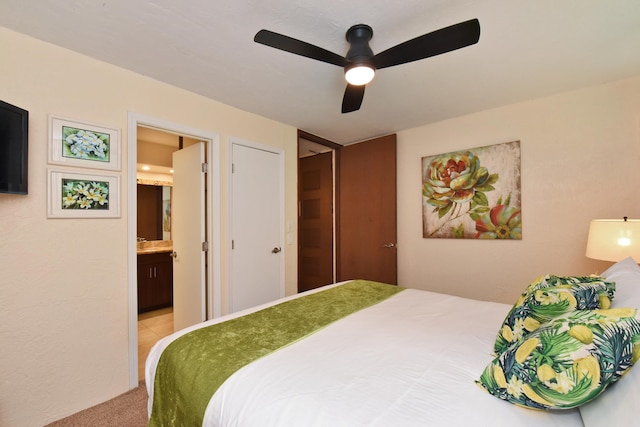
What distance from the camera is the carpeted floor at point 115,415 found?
1.70 m

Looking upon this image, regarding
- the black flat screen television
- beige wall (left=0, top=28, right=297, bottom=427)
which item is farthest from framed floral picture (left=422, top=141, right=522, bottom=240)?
the black flat screen television

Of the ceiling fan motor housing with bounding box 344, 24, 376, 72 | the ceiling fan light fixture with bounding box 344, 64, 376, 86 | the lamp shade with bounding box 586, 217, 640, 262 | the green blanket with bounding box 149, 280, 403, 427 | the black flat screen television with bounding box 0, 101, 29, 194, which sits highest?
the ceiling fan motor housing with bounding box 344, 24, 376, 72

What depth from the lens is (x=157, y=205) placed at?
415 cm

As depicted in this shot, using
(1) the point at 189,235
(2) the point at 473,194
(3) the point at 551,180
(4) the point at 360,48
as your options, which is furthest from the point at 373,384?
(3) the point at 551,180

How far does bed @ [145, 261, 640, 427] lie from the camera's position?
0.78 metres

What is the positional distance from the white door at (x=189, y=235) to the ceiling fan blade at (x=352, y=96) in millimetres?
1495

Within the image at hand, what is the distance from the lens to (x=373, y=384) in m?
0.92

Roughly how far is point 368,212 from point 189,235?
85.6 inches

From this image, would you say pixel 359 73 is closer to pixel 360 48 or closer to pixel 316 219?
pixel 360 48

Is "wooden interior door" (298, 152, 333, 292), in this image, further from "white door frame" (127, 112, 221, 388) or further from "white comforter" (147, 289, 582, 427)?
"white comforter" (147, 289, 582, 427)

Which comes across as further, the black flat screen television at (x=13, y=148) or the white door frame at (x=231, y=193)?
the white door frame at (x=231, y=193)

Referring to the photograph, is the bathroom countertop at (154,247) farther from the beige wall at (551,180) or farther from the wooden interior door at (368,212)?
the beige wall at (551,180)

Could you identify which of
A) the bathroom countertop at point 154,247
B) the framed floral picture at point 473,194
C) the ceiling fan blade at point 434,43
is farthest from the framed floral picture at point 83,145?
the framed floral picture at point 473,194

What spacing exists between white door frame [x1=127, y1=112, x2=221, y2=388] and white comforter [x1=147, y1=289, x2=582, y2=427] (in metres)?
0.97
